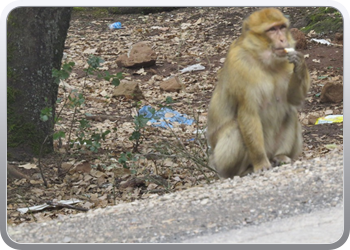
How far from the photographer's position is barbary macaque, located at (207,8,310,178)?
20.2 feet

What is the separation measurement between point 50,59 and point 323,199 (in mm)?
4256

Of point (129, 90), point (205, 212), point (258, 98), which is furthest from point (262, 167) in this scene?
point (129, 90)

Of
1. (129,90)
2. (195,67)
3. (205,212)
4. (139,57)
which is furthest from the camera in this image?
(139,57)

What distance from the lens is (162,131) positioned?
33.2ft

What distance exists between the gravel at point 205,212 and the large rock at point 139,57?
21.4ft

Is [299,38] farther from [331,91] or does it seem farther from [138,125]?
[138,125]

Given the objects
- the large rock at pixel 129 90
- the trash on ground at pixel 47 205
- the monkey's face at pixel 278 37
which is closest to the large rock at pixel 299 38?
the monkey's face at pixel 278 37

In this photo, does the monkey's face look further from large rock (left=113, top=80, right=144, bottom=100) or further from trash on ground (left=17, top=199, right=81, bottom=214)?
large rock (left=113, top=80, right=144, bottom=100)

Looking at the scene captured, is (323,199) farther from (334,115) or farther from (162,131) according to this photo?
(162,131)

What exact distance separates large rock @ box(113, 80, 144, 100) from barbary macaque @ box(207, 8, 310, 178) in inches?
170

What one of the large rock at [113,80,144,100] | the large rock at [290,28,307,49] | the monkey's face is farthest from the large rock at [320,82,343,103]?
the large rock at [113,80,144,100]

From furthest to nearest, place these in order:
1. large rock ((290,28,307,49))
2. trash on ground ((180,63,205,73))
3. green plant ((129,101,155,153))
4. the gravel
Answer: trash on ground ((180,63,205,73))
green plant ((129,101,155,153))
large rock ((290,28,307,49))
the gravel

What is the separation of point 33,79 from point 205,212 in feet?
11.9

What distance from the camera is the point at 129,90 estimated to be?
36.6ft
